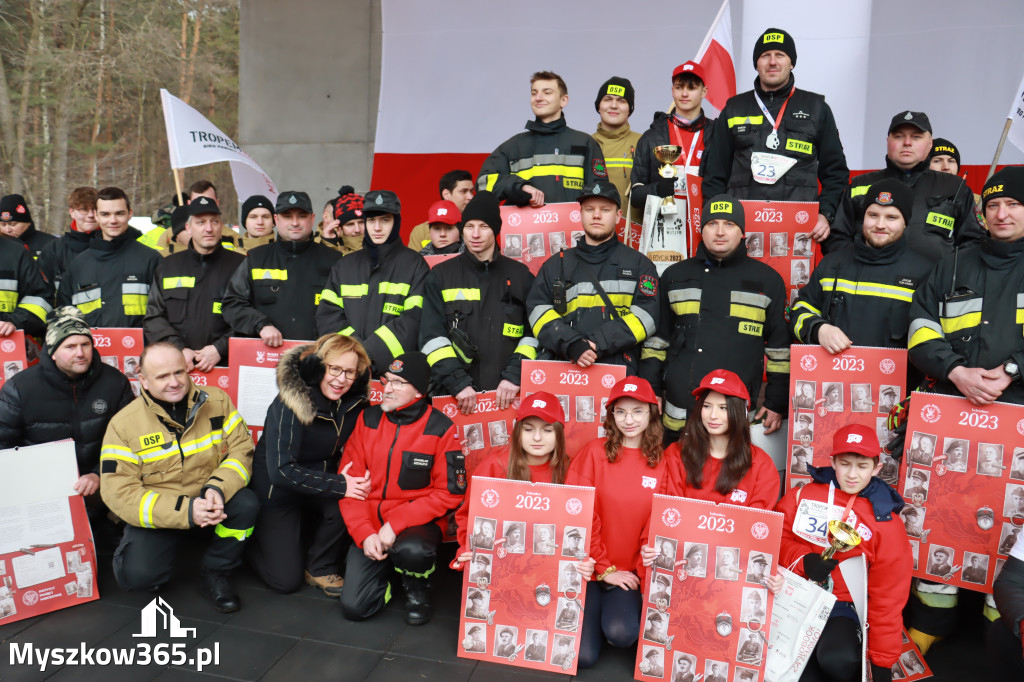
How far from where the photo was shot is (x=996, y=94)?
7344 mm

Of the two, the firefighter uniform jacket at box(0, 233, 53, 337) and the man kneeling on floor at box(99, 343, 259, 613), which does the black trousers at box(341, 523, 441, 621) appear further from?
the firefighter uniform jacket at box(0, 233, 53, 337)

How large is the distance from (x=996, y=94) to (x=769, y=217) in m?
4.04

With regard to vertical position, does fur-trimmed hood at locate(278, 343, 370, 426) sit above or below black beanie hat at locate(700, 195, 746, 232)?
below

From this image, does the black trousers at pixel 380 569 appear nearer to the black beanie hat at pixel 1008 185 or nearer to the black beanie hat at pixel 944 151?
the black beanie hat at pixel 1008 185

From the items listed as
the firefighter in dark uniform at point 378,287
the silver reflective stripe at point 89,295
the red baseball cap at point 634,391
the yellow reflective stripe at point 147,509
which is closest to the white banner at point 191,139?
the silver reflective stripe at point 89,295

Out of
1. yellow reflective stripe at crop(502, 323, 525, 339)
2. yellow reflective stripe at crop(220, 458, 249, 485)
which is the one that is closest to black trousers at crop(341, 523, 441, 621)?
yellow reflective stripe at crop(220, 458, 249, 485)

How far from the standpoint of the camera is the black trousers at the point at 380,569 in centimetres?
439

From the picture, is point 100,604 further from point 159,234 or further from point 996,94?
point 996,94

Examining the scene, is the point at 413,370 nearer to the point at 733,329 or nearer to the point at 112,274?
the point at 733,329

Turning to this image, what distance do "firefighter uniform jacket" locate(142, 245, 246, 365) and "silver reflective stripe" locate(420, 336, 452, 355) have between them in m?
1.97

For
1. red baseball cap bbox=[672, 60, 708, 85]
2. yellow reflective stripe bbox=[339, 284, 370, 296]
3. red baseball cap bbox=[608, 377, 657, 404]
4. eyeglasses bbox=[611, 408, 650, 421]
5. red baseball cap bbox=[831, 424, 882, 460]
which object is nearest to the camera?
red baseball cap bbox=[831, 424, 882, 460]

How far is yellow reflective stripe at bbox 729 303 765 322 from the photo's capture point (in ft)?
15.4

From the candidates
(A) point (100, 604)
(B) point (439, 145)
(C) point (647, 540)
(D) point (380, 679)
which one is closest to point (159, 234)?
(B) point (439, 145)

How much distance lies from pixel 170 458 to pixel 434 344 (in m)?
1.82
